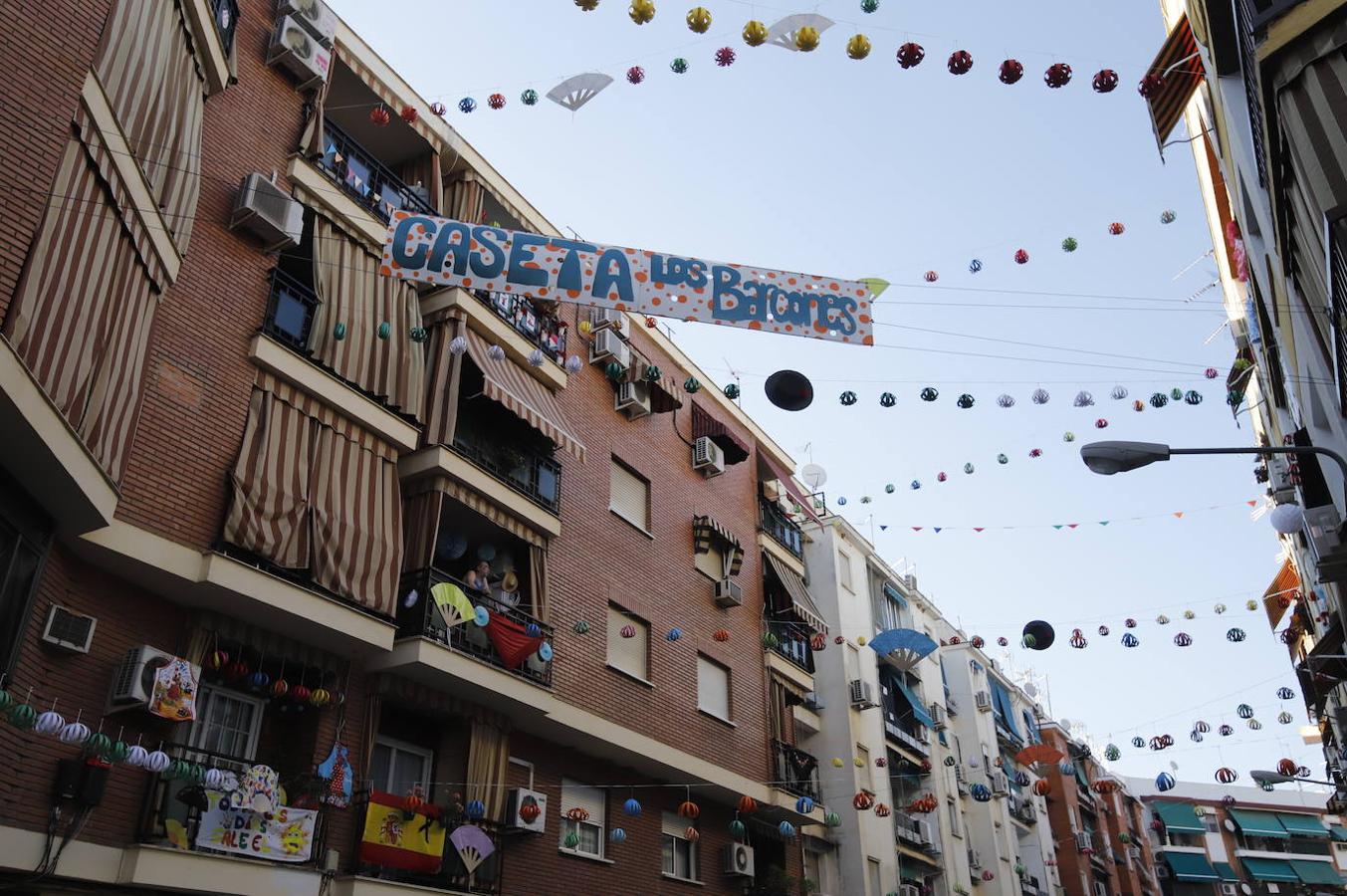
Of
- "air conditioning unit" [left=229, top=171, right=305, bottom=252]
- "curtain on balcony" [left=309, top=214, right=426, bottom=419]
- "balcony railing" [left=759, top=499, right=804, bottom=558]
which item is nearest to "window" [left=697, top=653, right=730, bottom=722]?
"balcony railing" [left=759, top=499, right=804, bottom=558]

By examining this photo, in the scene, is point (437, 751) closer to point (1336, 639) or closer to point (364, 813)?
point (364, 813)

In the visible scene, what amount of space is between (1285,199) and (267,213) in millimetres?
11513

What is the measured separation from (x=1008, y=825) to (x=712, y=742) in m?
22.9

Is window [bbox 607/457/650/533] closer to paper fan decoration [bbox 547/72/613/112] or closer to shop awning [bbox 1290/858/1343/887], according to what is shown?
paper fan decoration [bbox 547/72/613/112]

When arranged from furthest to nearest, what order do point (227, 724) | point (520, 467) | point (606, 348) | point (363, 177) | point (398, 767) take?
point (606, 348) < point (520, 467) < point (363, 177) < point (398, 767) < point (227, 724)

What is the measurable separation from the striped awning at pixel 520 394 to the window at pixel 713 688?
564 cm

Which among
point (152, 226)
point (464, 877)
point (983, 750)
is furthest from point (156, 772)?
point (983, 750)

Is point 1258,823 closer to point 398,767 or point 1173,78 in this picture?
point 1173,78

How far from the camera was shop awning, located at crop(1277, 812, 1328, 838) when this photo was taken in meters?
67.1

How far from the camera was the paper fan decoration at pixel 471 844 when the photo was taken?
1430cm

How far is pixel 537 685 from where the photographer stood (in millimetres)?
16078

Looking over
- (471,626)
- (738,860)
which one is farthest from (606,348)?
(738,860)

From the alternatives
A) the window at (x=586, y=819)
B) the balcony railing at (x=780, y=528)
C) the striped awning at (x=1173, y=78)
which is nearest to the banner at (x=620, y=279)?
the striped awning at (x=1173, y=78)

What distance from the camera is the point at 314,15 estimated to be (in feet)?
51.7
